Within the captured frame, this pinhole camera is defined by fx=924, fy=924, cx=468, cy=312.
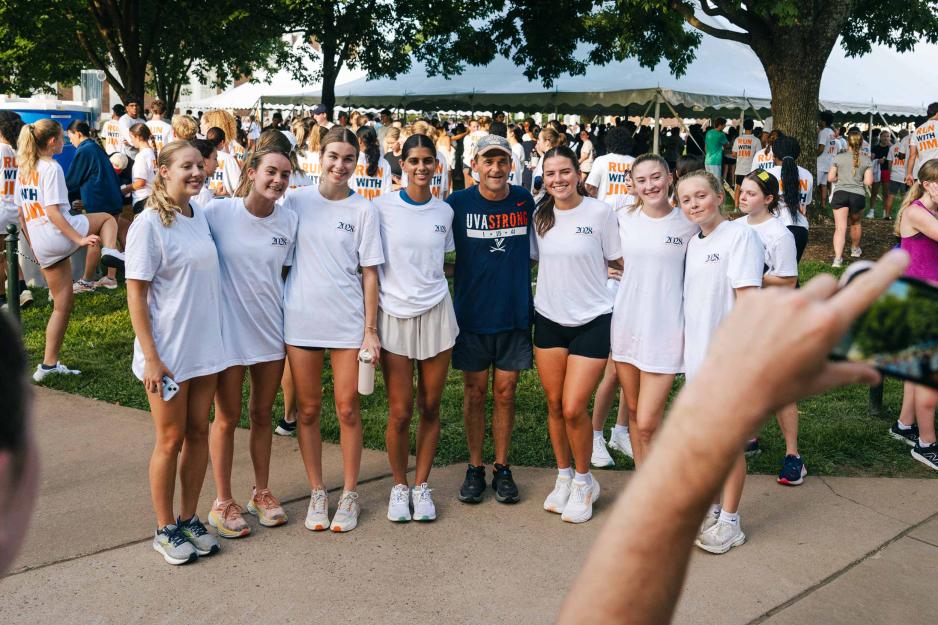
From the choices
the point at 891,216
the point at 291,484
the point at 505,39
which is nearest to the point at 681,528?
the point at 291,484

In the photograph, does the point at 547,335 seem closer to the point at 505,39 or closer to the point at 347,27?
the point at 505,39

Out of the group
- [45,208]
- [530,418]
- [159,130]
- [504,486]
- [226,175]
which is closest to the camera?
[504,486]

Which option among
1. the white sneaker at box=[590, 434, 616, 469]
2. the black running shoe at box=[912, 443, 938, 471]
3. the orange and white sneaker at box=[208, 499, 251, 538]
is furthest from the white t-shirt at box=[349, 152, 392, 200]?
the black running shoe at box=[912, 443, 938, 471]

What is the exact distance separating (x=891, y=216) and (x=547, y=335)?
626 inches

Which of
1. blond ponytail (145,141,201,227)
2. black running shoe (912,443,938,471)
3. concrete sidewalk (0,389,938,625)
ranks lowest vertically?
concrete sidewalk (0,389,938,625)

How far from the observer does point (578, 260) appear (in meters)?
5.02

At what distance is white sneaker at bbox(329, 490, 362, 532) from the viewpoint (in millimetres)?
4879

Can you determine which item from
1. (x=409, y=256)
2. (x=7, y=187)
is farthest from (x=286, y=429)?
(x=7, y=187)

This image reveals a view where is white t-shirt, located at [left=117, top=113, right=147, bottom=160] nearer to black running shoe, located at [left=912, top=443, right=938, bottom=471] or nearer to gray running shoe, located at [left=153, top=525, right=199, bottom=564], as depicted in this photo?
gray running shoe, located at [left=153, top=525, right=199, bottom=564]

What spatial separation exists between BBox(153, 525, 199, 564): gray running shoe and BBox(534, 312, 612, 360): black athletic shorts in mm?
2113

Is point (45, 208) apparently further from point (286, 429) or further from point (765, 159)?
point (765, 159)

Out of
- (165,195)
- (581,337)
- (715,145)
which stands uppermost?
(715,145)

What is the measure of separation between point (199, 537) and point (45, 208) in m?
4.67

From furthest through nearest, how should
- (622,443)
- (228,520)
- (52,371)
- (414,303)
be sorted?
(52,371), (622,443), (414,303), (228,520)
